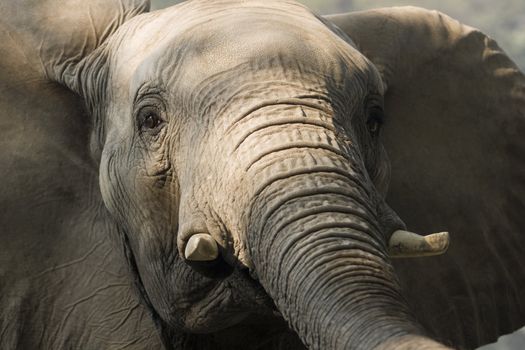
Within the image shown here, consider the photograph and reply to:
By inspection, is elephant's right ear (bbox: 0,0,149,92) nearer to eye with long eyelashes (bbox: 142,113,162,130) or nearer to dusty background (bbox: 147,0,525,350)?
eye with long eyelashes (bbox: 142,113,162,130)

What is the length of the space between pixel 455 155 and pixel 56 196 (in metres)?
1.41

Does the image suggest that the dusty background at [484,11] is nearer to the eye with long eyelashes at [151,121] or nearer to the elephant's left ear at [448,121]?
the elephant's left ear at [448,121]

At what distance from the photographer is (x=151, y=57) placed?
5281 millimetres

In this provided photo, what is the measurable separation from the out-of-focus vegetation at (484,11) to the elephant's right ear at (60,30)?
11.8 metres

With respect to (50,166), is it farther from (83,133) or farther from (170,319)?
(170,319)

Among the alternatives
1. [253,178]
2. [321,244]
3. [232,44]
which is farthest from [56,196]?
[321,244]

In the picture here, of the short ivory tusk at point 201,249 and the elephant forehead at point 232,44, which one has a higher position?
the elephant forehead at point 232,44

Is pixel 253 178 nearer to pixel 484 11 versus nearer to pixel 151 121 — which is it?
pixel 151 121

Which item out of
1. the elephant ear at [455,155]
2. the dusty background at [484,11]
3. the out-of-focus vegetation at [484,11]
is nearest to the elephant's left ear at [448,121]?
the elephant ear at [455,155]

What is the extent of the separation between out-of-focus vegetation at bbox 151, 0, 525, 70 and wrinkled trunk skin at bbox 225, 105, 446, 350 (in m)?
Result: 12.8

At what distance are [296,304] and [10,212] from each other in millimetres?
1502

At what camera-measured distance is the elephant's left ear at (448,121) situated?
6.10 m

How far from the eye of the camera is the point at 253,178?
4.73m

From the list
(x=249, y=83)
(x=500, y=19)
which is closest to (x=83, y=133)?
(x=249, y=83)
